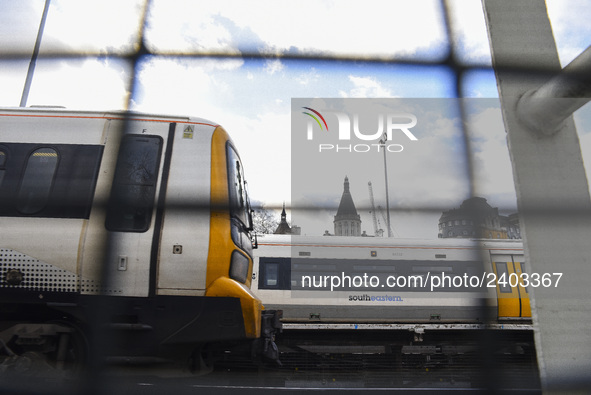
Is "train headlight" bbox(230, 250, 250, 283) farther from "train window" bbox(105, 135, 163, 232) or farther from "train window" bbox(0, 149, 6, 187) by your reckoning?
"train window" bbox(0, 149, 6, 187)

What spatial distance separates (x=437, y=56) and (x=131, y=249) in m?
1.62

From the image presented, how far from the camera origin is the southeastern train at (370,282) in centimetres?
577

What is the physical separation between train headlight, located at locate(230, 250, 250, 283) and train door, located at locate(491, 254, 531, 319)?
4.84 m

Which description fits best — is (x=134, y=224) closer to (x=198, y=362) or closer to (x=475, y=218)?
(x=198, y=362)

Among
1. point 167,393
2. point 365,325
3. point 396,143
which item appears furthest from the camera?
point 365,325

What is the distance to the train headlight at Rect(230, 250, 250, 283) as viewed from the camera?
202 cm

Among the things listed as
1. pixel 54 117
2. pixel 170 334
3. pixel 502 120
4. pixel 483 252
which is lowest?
pixel 170 334

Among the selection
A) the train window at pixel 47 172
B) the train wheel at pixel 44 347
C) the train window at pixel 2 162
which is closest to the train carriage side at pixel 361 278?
the train wheel at pixel 44 347

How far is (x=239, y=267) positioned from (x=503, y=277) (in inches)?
206

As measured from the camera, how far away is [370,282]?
610cm

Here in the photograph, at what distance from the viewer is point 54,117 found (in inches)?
81.8

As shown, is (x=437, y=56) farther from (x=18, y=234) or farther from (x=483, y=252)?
(x=18, y=234)

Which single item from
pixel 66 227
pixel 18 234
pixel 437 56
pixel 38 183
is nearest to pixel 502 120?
pixel 437 56

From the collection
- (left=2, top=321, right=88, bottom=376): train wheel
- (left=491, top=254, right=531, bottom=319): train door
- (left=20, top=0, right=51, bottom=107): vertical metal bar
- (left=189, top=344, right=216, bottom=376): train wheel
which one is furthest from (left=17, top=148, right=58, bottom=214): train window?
(left=491, top=254, right=531, bottom=319): train door
